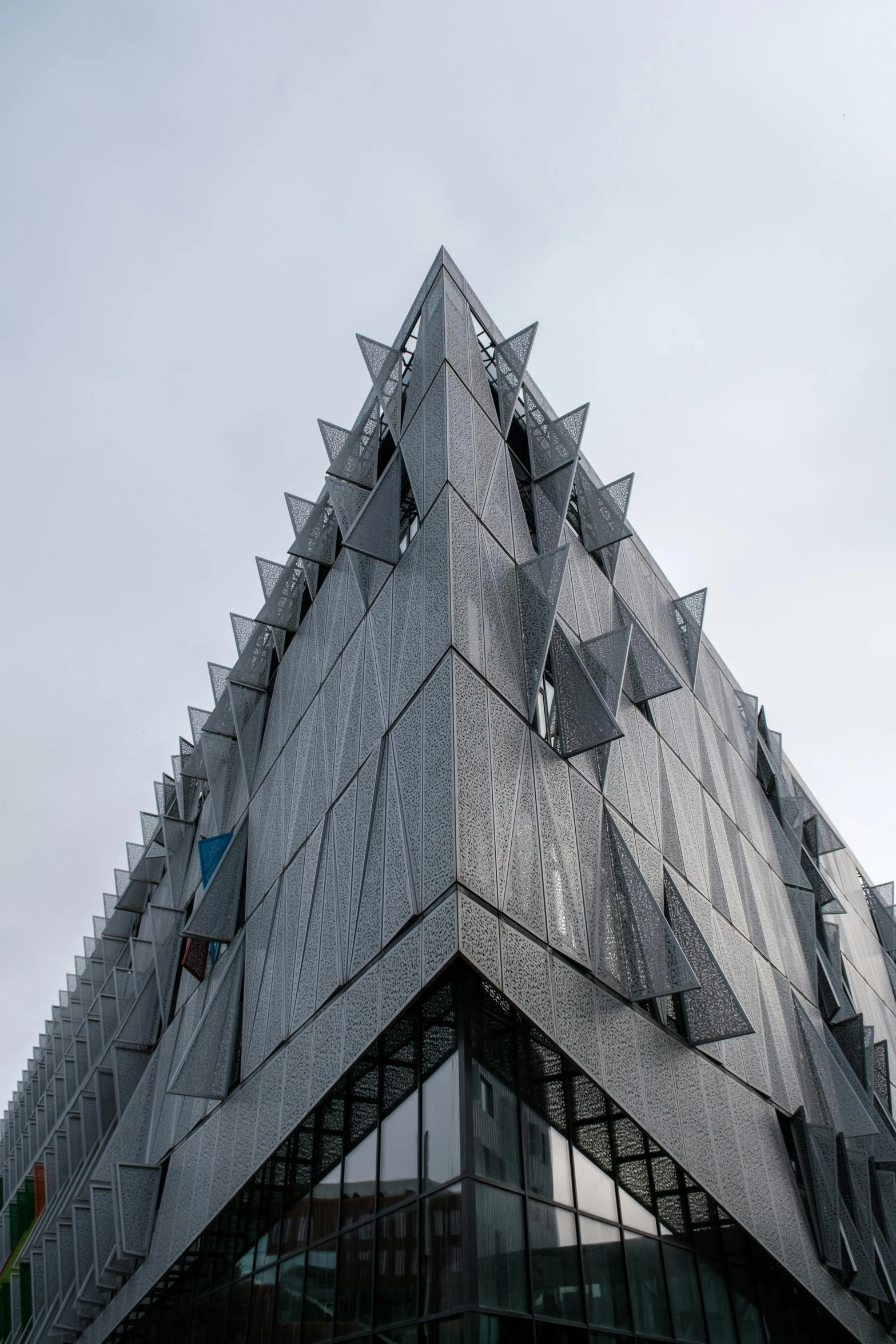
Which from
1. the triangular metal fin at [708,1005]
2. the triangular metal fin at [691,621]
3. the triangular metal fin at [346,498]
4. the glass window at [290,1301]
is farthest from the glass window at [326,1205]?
the triangular metal fin at [691,621]

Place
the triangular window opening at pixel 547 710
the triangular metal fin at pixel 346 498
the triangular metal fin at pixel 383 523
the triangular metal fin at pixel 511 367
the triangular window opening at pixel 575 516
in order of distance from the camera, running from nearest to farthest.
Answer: the triangular window opening at pixel 547 710 < the triangular metal fin at pixel 383 523 < the triangular metal fin at pixel 511 367 < the triangular metal fin at pixel 346 498 < the triangular window opening at pixel 575 516

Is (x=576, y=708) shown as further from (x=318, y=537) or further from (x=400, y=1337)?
(x=318, y=537)

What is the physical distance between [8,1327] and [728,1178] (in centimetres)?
2733

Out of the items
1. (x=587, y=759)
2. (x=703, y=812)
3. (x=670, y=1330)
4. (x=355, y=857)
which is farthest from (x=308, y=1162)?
(x=703, y=812)

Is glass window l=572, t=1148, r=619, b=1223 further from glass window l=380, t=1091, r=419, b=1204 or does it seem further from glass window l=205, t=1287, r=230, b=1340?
glass window l=205, t=1287, r=230, b=1340

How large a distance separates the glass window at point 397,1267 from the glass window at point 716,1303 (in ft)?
17.9

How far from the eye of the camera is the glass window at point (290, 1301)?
1268 centimetres

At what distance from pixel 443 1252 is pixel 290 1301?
4.53m

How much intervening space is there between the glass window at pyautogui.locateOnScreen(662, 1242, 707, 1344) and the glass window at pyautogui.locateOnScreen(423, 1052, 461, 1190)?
455 cm

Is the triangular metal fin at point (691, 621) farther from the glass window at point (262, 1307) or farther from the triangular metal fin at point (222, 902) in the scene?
the glass window at point (262, 1307)

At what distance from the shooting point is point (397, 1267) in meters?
10.7

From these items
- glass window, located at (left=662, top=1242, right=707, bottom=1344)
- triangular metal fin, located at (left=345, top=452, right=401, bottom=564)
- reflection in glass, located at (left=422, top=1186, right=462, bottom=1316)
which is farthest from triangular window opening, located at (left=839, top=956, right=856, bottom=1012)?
reflection in glass, located at (left=422, top=1186, right=462, bottom=1316)

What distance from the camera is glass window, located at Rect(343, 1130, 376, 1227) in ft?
38.8

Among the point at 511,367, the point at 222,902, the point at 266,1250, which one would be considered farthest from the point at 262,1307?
the point at 511,367
